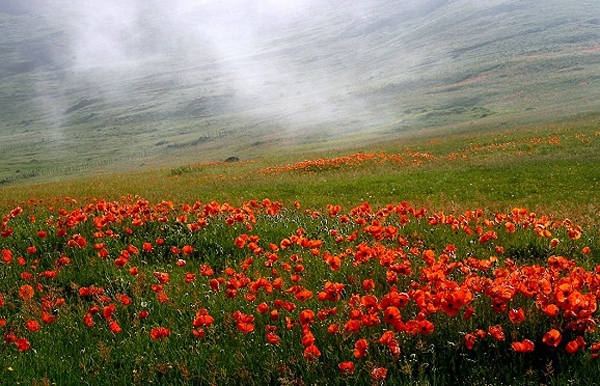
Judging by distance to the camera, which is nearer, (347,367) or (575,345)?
(347,367)

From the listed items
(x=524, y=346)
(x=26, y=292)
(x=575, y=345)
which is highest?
(x=26, y=292)

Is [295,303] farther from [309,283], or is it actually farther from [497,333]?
[497,333]

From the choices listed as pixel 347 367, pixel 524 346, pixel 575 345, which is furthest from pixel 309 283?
pixel 575 345

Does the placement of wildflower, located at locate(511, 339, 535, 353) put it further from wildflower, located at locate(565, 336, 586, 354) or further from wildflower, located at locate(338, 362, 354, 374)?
wildflower, located at locate(338, 362, 354, 374)

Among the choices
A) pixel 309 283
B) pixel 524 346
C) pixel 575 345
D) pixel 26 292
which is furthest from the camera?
pixel 309 283

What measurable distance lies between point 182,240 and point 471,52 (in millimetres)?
180639

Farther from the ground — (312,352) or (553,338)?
(312,352)

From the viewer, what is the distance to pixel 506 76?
113125mm

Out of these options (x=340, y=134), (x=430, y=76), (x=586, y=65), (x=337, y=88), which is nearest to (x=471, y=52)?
(x=430, y=76)

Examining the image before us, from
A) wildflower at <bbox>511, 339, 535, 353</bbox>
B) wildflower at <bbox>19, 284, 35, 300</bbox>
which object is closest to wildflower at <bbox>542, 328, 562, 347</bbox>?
wildflower at <bbox>511, 339, 535, 353</bbox>

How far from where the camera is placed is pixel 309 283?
18.2 feet

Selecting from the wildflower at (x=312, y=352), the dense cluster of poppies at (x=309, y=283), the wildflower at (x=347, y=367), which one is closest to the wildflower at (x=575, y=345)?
the dense cluster of poppies at (x=309, y=283)

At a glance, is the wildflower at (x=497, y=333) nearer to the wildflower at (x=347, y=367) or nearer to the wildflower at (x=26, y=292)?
the wildflower at (x=347, y=367)

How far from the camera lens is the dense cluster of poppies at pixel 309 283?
374 centimetres
